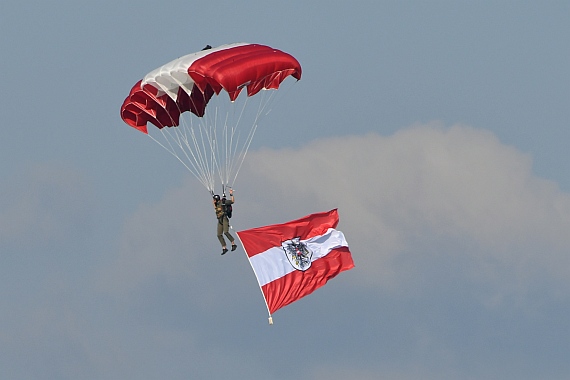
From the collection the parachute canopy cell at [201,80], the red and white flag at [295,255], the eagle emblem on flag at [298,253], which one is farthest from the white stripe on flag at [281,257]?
the parachute canopy cell at [201,80]

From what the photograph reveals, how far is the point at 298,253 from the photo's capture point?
52.8m

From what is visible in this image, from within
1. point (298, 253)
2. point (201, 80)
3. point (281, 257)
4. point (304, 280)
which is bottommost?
point (304, 280)

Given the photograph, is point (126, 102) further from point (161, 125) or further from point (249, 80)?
point (249, 80)

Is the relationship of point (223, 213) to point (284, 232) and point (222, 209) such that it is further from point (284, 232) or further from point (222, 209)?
point (284, 232)

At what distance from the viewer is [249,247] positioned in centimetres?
5122

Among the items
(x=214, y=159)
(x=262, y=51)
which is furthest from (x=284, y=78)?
(x=214, y=159)

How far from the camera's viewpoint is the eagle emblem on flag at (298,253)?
52.4 m

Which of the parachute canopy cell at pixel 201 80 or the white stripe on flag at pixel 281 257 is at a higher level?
the parachute canopy cell at pixel 201 80

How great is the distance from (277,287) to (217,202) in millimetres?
3630

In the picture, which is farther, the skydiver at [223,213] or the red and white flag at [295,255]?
the red and white flag at [295,255]

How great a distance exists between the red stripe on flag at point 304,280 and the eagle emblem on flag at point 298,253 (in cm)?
20

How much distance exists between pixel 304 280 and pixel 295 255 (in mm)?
934

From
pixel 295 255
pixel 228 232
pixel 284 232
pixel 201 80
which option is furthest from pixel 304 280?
pixel 201 80

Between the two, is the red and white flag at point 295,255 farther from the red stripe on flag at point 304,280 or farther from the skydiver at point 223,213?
the skydiver at point 223,213
